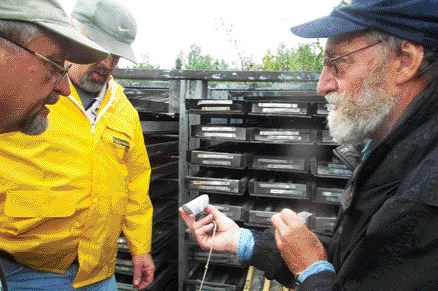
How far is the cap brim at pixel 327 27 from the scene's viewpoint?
64.6 inches

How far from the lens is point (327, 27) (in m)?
1.69

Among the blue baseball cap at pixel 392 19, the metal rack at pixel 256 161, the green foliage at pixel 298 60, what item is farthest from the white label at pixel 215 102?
the green foliage at pixel 298 60

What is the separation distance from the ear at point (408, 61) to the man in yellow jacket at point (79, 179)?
1.62 m

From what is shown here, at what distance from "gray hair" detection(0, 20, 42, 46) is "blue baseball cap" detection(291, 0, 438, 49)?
109cm

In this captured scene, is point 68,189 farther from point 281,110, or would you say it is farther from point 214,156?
point 281,110

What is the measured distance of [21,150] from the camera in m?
2.14

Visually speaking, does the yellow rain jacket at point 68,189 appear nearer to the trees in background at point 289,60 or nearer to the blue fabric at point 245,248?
the blue fabric at point 245,248

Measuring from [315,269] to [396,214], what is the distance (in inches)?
17.8

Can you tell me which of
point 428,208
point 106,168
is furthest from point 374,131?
point 106,168

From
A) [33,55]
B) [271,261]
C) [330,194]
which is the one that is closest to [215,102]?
[330,194]

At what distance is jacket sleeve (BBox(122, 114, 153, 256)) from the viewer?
2756 millimetres

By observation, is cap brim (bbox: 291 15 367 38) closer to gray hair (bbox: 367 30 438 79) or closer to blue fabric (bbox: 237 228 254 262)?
gray hair (bbox: 367 30 438 79)

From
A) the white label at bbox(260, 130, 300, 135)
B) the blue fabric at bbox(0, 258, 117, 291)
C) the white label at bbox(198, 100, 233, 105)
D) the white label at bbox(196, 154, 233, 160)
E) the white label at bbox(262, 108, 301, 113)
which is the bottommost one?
the blue fabric at bbox(0, 258, 117, 291)

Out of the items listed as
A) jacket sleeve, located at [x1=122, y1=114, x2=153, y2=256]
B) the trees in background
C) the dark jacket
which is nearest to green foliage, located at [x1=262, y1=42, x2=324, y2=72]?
the trees in background
